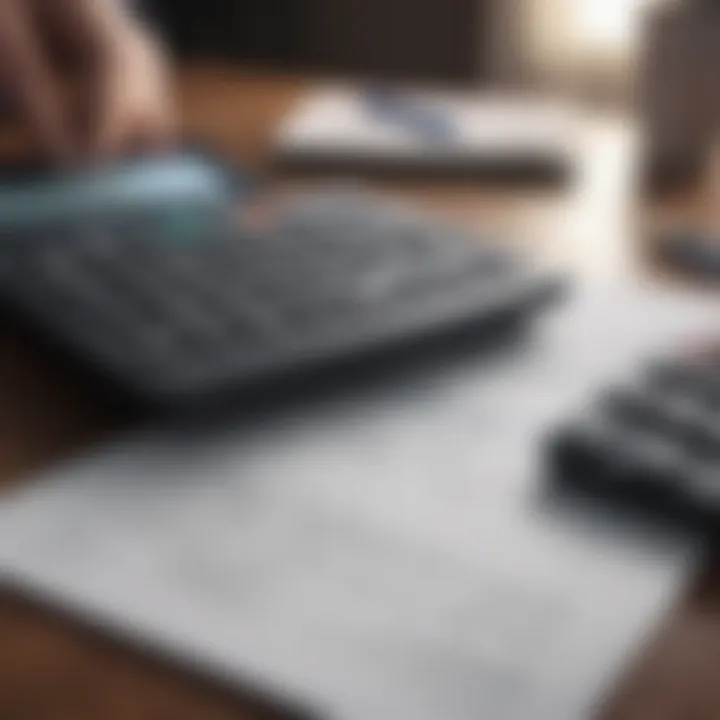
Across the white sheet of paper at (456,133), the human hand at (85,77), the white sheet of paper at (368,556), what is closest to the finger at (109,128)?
the human hand at (85,77)

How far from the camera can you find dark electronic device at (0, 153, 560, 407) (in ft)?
1.97

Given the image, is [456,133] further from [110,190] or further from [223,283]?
[223,283]

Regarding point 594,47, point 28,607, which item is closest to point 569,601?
point 28,607

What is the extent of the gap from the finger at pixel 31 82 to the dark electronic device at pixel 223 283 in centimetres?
15

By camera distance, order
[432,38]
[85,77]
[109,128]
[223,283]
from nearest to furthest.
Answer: [223,283]
[109,128]
[85,77]
[432,38]

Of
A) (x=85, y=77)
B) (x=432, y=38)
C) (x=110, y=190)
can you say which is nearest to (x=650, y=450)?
(x=110, y=190)

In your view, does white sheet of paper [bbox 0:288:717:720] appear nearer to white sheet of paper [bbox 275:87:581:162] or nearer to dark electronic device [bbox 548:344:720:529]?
dark electronic device [bbox 548:344:720:529]

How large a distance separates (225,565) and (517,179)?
0.55m

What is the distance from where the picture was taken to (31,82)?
1022 millimetres

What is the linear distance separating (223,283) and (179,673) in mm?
274

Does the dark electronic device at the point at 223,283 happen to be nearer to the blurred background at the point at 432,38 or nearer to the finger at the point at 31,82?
the finger at the point at 31,82

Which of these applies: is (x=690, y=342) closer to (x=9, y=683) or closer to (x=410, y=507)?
(x=410, y=507)

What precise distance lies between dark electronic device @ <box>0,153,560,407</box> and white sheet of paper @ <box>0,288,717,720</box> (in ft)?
0.09

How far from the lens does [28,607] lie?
463 mm
